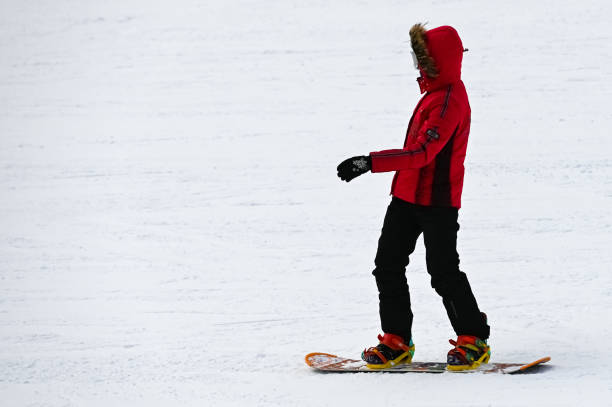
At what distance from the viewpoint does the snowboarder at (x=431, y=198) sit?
3602 mm

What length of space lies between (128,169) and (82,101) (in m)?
3.34

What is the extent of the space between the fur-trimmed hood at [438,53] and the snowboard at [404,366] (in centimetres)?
133

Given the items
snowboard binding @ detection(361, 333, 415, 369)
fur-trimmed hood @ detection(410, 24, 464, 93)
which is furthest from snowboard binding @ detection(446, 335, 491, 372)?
fur-trimmed hood @ detection(410, 24, 464, 93)

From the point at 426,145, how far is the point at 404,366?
111cm

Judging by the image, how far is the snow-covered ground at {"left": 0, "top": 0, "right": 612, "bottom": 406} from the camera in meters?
4.18

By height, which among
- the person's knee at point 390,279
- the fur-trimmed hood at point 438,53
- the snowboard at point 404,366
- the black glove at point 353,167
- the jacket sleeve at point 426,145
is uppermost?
the fur-trimmed hood at point 438,53

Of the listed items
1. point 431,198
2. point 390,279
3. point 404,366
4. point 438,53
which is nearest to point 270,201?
point 390,279

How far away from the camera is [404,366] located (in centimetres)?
393

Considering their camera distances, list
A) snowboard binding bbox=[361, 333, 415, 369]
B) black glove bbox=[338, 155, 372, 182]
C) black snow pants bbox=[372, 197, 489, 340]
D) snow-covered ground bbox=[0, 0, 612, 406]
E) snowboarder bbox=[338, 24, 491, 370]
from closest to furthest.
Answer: black glove bbox=[338, 155, 372, 182] < snowboarder bbox=[338, 24, 491, 370] < black snow pants bbox=[372, 197, 489, 340] < snowboard binding bbox=[361, 333, 415, 369] < snow-covered ground bbox=[0, 0, 612, 406]

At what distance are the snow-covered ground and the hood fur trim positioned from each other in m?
1.40

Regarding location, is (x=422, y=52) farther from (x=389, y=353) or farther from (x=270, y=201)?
(x=270, y=201)

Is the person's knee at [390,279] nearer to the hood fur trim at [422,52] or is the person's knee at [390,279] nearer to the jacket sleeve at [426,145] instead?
the jacket sleeve at [426,145]

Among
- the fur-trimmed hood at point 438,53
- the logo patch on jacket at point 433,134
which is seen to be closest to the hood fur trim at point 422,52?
the fur-trimmed hood at point 438,53

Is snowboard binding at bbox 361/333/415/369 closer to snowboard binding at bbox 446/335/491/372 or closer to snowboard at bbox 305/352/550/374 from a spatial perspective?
snowboard at bbox 305/352/550/374
